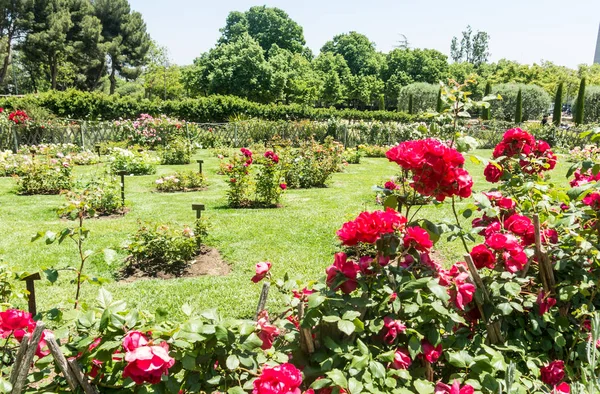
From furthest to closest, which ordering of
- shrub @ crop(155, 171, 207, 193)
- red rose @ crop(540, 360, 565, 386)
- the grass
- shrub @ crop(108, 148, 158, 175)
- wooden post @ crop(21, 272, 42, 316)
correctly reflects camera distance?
shrub @ crop(108, 148, 158, 175)
shrub @ crop(155, 171, 207, 193)
the grass
wooden post @ crop(21, 272, 42, 316)
red rose @ crop(540, 360, 565, 386)

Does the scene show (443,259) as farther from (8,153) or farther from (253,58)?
(253,58)

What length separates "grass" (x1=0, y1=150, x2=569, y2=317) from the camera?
423cm

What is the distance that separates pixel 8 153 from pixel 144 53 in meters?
36.2

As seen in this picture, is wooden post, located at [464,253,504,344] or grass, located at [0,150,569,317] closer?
wooden post, located at [464,253,504,344]

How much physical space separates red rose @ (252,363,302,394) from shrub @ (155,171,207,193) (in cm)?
862

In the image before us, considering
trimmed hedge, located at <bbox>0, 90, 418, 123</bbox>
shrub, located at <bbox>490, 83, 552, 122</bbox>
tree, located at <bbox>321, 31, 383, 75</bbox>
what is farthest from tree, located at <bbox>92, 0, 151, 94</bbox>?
shrub, located at <bbox>490, 83, 552, 122</bbox>

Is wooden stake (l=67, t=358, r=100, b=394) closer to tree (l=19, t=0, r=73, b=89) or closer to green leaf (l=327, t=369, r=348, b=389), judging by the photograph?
green leaf (l=327, t=369, r=348, b=389)

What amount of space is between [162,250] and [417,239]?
3874 mm

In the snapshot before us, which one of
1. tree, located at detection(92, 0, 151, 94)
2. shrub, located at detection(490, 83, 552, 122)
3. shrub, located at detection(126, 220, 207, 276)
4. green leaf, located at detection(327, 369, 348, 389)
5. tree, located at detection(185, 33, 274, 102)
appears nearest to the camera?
green leaf, located at detection(327, 369, 348, 389)

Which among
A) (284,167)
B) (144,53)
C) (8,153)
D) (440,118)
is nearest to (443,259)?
(440,118)

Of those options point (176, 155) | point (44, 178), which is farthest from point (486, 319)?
point (176, 155)

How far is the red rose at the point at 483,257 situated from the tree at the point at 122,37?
43877 mm

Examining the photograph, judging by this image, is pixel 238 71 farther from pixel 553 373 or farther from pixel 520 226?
pixel 553 373

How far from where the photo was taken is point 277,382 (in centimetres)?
125
